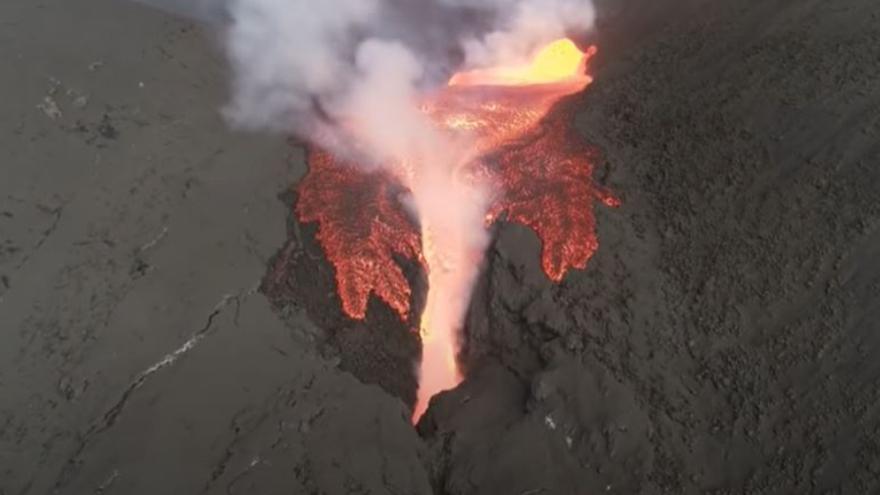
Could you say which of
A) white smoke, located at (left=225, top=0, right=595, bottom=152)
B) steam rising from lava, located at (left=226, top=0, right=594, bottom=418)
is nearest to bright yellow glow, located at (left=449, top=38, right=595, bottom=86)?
steam rising from lava, located at (left=226, top=0, right=594, bottom=418)

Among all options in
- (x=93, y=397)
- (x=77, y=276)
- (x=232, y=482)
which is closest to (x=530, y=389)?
(x=232, y=482)

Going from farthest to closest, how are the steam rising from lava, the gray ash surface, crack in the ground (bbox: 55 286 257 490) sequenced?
the steam rising from lava
the gray ash surface
crack in the ground (bbox: 55 286 257 490)

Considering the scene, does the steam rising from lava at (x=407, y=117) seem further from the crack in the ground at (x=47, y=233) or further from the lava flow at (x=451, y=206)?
the crack in the ground at (x=47, y=233)

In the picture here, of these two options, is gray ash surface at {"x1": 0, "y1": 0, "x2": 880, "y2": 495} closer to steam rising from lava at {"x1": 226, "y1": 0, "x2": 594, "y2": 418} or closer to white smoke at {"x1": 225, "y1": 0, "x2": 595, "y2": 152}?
steam rising from lava at {"x1": 226, "y1": 0, "x2": 594, "y2": 418}

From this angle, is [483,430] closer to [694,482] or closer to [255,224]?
[694,482]

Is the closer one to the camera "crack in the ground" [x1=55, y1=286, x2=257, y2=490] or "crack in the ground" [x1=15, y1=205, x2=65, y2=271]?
"crack in the ground" [x1=55, y1=286, x2=257, y2=490]

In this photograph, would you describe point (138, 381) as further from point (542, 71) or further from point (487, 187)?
point (542, 71)

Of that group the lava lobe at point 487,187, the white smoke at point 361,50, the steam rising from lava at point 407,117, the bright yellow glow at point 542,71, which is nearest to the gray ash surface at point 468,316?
the lava lobe at point 487,187
